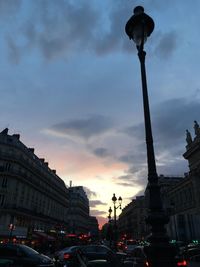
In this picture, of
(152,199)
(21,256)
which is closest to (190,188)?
(21,256)

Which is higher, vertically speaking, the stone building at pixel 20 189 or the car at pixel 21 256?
the stone building at pixel 20 189

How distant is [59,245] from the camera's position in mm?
57656

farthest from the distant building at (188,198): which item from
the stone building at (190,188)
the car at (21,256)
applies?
the car at (21,256)

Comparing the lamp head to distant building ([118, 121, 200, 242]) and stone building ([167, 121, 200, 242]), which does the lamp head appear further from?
stone building ([167, 121, 200, 242])

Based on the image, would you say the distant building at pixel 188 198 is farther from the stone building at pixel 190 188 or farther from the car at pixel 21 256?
the car at pixel 21 256

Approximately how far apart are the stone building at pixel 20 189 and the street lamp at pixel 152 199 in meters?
43.4

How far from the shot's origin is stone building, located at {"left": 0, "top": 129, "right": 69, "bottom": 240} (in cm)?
5488

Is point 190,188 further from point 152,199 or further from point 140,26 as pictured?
point 152,199

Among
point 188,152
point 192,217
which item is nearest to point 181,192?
point 188,152

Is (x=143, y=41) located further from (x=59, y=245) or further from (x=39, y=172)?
(x=39, y=172)

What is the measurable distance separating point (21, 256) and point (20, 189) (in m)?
46.4

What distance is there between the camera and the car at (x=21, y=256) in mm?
13383

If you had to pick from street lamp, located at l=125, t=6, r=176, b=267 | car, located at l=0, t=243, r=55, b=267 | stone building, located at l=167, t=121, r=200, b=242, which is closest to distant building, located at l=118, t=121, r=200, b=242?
stone building, located at l=167, t=121, r=200, b=242

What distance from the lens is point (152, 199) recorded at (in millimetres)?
8523
